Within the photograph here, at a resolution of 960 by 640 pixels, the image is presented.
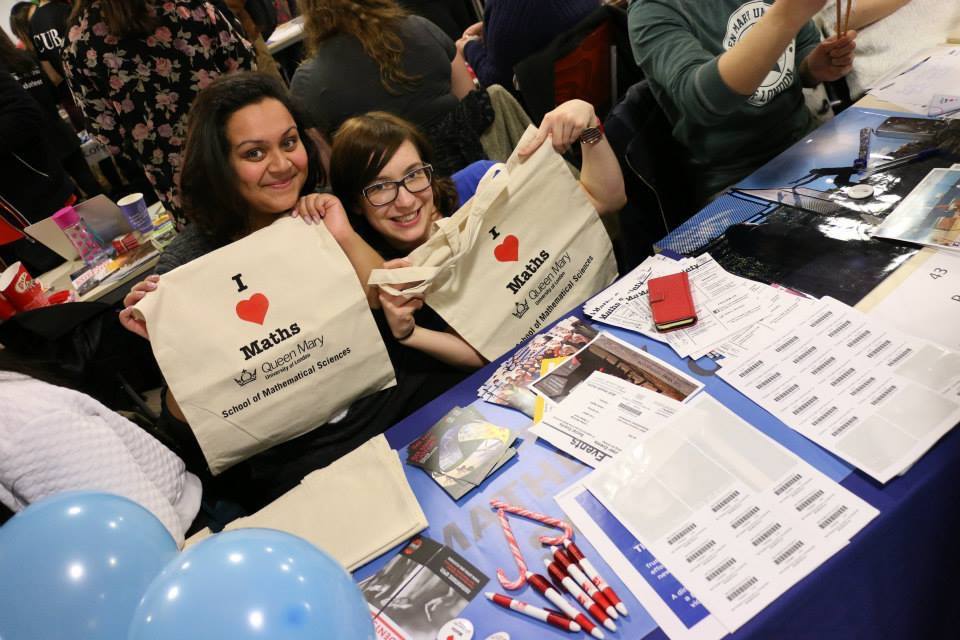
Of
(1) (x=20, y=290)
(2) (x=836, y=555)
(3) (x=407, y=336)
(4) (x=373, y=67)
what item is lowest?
(2) (x=836, y=555)

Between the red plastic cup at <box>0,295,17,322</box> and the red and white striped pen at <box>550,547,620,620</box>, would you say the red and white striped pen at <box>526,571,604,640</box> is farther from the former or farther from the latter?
the red plastic cup at <box>0,295,17,322</box>

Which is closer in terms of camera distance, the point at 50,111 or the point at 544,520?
the point at 544,520

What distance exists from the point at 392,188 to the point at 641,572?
1.15 m

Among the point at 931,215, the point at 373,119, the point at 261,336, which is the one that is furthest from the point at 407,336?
the point at 931,215

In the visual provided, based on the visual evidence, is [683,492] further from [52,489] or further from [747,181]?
[52,489]

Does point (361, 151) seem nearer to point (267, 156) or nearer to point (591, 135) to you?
point (267, 156)

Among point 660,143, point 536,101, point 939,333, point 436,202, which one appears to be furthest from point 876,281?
point 536,101

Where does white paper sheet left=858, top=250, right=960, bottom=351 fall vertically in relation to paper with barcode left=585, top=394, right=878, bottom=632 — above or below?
above

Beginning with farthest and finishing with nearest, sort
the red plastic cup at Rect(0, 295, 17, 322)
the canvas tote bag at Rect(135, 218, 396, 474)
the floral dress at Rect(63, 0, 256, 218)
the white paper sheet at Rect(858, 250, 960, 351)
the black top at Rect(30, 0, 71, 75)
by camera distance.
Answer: the black top at Rect(30, 0, 71, 75)
the floral dress at Rect(63, 0, 256, 218)
the red plastic cup at Rect(0, 295, 17, 322)
the canvas tote bag at Rect(135, 218, 396, 474)
the white paper sheet at Rect(858, 250, 960, 351)

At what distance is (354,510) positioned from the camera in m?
1.11

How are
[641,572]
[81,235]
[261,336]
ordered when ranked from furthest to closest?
[81,235] < [261,336] < [641,572]

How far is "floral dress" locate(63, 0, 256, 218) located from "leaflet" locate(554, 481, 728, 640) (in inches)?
73.2

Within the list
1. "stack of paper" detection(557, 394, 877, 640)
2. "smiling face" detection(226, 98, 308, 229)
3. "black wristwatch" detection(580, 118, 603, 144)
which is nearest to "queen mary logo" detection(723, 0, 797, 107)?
"black wristwatch" detection(580, 118, 603, 144)

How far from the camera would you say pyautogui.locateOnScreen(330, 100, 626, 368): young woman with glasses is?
5.09 ft
